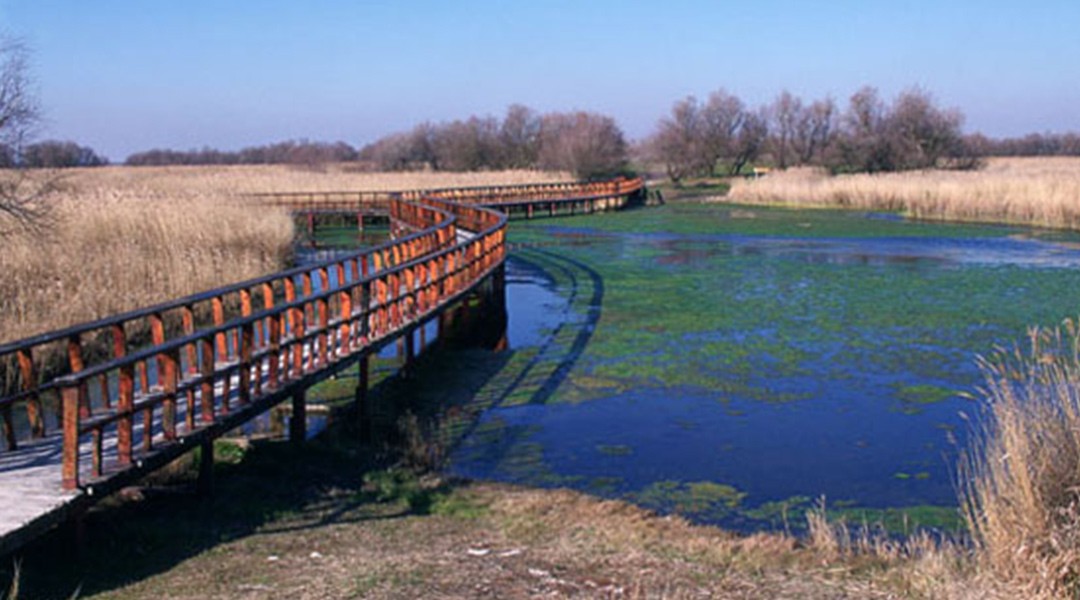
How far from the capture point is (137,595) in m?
5.75

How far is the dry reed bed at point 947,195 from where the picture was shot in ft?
116

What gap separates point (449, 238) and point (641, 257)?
878cm

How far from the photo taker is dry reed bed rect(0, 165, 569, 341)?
550 inches

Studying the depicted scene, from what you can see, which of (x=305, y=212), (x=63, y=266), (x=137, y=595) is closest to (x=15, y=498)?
(x=137, y=595)

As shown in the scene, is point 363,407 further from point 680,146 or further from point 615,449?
point 680,146

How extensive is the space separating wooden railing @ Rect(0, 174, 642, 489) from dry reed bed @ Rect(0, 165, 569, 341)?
1.60 ft

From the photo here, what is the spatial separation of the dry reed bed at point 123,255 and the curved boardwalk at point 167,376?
1.54ft

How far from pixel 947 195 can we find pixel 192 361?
35.3 meters

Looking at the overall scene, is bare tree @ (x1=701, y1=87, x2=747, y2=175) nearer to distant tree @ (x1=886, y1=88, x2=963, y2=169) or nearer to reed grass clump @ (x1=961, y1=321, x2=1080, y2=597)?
distant tree @ (x1=886, y1=88, x2=963, y2=169)

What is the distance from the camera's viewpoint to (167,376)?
7.27 metres

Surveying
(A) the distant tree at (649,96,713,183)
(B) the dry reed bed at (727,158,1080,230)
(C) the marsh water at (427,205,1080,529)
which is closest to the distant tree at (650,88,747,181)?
(A) the distant tree at (649,96,713,183)

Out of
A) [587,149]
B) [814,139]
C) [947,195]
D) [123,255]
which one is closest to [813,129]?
[814,139]

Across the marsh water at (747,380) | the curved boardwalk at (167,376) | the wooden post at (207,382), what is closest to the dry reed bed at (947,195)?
the marsh water at (747,380)

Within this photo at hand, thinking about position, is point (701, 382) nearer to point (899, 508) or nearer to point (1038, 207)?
point (899, 508)
